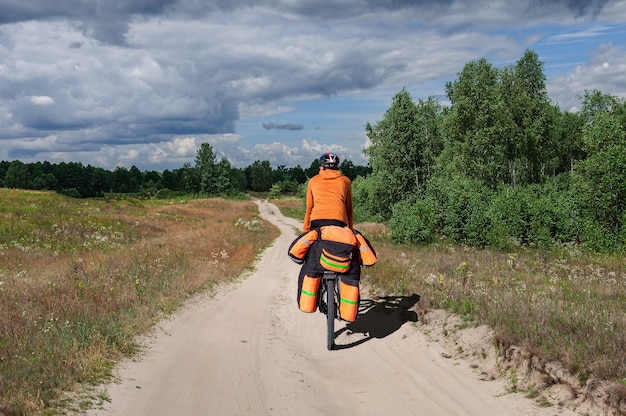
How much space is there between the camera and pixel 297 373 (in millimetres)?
6430

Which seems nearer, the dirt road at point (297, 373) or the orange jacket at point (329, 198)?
the dirt road at point (297, 373)

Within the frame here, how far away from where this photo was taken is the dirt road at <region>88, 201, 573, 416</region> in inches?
205

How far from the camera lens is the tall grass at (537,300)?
5492 millimetres

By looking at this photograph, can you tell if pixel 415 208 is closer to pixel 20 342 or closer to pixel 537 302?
pixel 537 302

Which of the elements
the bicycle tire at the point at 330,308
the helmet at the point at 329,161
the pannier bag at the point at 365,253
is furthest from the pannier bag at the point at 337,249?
the helmet at the point at 329,161

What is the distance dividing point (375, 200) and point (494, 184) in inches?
494

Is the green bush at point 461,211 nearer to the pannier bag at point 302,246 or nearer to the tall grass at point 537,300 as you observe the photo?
the tall grass at point 537,300

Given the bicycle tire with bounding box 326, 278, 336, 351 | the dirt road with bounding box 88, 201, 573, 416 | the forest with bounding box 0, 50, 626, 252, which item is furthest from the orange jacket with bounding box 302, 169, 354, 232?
the forest with bounding box 0, 50, 626, 252

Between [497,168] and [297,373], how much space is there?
43.9m

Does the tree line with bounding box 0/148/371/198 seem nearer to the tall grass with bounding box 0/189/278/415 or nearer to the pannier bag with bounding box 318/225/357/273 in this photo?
the tall grass with bounding box 0/189/278/415

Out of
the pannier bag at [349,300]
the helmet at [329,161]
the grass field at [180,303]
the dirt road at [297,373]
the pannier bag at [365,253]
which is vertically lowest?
the dirt road at [297,373]

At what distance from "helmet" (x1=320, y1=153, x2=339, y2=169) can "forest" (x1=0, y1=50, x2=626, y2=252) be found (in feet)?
54.3

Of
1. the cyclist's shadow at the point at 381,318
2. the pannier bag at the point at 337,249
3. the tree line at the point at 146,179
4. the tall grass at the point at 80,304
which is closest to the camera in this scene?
the tall grass at the point at 80,304

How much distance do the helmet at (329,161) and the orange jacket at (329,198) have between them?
0.09m
